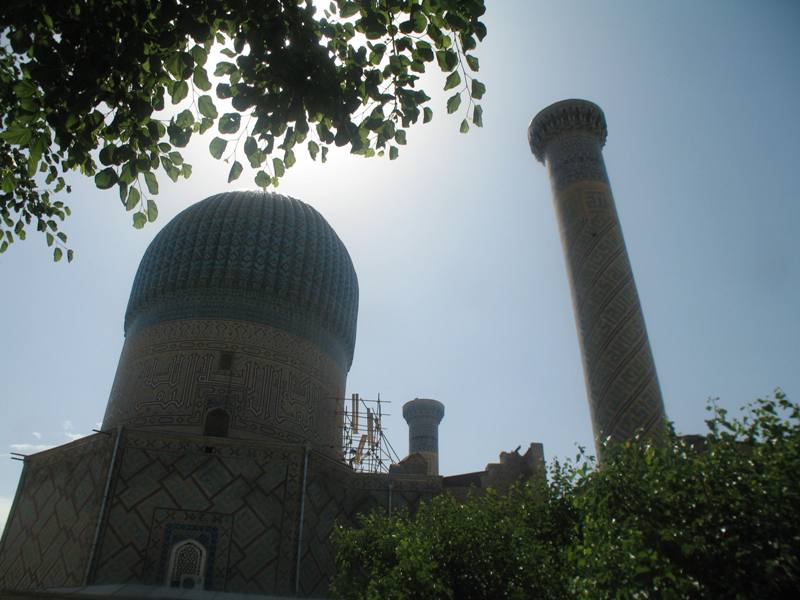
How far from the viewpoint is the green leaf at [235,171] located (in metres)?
3.52

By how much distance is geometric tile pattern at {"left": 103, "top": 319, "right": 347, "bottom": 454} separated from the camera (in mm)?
11555

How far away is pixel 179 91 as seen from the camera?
3434mm

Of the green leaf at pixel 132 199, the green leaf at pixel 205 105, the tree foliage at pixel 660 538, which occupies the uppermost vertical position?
the green leaf at pixel 205 105

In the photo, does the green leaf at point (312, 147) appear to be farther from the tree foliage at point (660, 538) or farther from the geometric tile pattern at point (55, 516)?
the geometric tile pattern at point (55, 516)

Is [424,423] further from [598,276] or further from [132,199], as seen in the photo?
[132,199]

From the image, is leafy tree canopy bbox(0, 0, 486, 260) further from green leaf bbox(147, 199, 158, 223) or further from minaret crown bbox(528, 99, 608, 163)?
minaret crown bbox(528, 99, 608, 163)

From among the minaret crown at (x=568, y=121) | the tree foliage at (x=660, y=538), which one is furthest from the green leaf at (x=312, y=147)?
the minaret crown at (x=568, y=121)

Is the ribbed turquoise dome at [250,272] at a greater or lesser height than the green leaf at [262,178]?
greater

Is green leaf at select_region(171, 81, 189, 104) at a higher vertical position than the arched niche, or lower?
higher

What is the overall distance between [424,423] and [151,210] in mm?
22144

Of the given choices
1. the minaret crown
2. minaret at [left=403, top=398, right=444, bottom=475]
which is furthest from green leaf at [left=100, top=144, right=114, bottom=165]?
minaret at [left=403, top=398, right=444, bottom=475]

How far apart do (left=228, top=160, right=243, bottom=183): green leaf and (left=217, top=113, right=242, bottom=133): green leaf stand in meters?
0.19

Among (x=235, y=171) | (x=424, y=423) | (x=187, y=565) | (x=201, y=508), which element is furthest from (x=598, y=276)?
(x=424, y=423)

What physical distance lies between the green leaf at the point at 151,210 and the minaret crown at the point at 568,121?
11374mm
